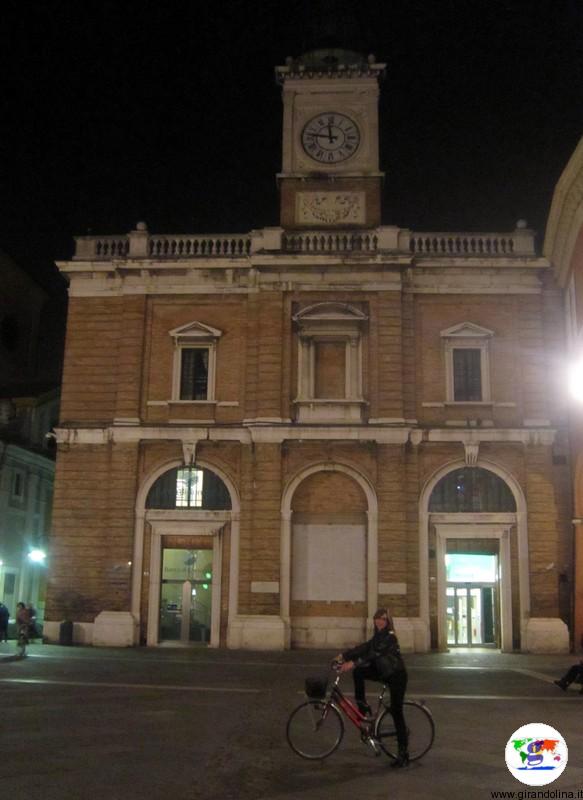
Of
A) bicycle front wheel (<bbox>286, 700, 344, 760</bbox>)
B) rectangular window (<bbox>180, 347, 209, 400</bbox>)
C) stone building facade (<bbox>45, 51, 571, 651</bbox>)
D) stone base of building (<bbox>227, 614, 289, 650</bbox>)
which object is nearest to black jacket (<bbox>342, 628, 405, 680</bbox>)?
bicycle front wheel (<bbox>286, 700, 344, 760</bbox>)

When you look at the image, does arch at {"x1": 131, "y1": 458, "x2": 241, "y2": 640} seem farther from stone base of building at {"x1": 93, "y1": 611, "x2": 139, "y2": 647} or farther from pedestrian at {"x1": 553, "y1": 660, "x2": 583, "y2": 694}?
pedestrian at {"x1": 553, "y1": 660, "x2": 583, "y2": 694}

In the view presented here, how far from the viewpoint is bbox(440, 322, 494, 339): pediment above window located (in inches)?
1114

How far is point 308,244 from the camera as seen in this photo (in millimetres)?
28984

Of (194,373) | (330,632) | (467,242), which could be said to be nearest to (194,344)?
(194,373)

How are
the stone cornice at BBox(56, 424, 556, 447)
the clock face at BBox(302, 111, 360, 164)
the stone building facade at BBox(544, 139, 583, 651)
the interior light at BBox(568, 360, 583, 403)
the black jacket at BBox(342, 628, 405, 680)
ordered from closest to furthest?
the black jacket at BBox(342, 628, 405, 680), the interior light at BBox(568, 360, 583, 403), the stone building facade at BBox(544, 139, 583, 651), the stone cornice at BBox(56, 424, 556, 447), the clock face at BBox(302, 111, 360, 164)

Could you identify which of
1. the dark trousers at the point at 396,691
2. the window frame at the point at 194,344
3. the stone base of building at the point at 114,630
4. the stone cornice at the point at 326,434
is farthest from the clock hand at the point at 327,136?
the dark trousers at the point at 396,691

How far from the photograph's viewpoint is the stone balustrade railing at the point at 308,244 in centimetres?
Answer: 2872

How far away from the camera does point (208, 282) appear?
1144 inches

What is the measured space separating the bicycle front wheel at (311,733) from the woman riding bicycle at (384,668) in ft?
1.64

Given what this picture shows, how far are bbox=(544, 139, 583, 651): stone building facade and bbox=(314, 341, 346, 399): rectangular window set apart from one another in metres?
7.17

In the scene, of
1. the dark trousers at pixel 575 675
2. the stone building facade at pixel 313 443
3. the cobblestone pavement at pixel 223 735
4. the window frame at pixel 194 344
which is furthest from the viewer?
the window frame at pixel 194 344

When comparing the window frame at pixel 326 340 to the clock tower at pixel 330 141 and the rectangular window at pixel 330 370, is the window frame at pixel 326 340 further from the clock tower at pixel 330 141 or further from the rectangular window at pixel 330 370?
the clock tower at pixel 330 141

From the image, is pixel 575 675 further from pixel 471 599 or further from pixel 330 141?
pixel 330 141

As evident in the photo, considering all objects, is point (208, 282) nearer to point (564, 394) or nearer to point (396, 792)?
point (564, 394)
